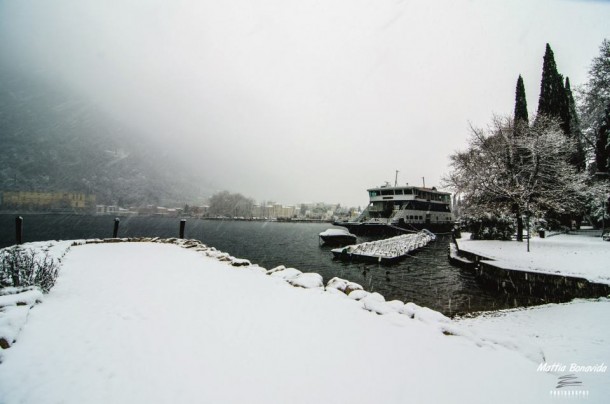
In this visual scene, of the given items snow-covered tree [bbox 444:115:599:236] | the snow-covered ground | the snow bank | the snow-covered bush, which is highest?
snow-covered tree [bbox 444:115:599:236]

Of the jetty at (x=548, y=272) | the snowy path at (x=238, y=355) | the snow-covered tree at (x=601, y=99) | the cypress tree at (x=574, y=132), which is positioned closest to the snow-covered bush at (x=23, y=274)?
the snowy path at (x=238, y=355)

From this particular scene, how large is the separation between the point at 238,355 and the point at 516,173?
2127cm

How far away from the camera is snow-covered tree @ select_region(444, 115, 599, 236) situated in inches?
637

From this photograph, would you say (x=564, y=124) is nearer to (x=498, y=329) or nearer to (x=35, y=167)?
(x=498, y=329)

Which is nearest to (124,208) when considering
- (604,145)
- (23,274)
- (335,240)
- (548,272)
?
(335,240)

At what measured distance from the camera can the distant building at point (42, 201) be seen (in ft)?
390

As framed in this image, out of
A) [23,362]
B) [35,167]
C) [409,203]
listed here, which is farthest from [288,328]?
[35,167]

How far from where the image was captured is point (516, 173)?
17.5m

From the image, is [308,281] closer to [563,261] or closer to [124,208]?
[563,261]

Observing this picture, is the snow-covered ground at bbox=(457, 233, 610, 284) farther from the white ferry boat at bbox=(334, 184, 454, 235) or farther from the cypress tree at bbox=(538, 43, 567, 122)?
the white ferry boat at bbox=(334, 184, 454, 235)

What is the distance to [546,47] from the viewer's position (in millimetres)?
25391

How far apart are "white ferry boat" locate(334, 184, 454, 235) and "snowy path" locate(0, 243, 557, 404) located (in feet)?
131

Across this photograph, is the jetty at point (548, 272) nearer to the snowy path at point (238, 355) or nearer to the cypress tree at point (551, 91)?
the snowy path at point (238, 355)

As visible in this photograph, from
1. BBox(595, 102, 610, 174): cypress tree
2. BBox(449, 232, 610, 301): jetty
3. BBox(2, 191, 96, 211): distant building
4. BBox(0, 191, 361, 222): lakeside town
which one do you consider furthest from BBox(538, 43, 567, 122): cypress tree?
BBox(2, 191, 96, 211): distant building
